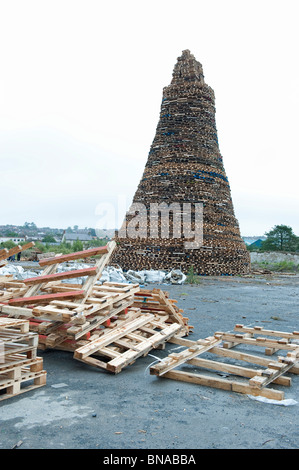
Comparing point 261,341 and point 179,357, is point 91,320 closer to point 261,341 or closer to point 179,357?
point 179,357

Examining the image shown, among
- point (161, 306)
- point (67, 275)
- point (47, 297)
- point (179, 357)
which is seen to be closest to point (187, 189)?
point (161, 306)

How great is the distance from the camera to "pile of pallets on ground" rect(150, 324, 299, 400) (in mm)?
3656

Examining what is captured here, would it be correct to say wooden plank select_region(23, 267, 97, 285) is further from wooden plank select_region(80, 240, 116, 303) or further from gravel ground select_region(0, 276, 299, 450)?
gravel ground select_region(0, 276, 299, 450)

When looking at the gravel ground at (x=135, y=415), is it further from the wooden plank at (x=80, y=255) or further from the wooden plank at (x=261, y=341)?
the wooden plank at (x=80, y=255)

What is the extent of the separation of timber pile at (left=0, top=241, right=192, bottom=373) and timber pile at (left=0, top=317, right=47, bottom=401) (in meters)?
0.46

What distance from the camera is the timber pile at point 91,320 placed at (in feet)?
14.0

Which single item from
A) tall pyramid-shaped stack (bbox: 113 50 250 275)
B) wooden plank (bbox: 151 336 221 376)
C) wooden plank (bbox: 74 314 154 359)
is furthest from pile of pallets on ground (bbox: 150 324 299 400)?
tall pyramid-shaped stack (bbox: 113 50 250 275)

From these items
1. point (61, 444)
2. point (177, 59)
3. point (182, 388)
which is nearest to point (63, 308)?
point (182, 388)

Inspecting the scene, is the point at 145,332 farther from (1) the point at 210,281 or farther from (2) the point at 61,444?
(1) the point at 210,281

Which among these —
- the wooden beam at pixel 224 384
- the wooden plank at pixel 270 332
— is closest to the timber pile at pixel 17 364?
the wooden beam at pixel 224 384

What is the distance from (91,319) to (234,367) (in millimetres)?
1699

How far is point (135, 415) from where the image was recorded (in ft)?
10.3

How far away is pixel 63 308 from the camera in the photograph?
4609mm
